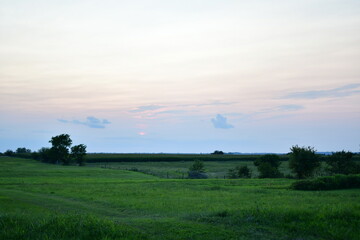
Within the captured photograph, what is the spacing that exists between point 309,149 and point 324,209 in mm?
43889

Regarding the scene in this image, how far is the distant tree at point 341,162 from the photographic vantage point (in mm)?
61812

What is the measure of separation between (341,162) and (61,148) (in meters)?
88.2

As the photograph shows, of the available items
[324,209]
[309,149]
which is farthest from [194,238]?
[309,149]

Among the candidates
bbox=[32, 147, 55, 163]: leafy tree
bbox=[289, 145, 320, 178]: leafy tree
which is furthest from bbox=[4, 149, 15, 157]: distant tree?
bbox=[289, 145, 320, 178]: leafy tree

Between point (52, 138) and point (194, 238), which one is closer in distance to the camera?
point (194, 238)

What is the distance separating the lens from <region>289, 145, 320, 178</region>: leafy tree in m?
60.3

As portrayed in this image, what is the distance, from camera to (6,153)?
18250cm

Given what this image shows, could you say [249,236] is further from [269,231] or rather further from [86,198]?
[86,198]

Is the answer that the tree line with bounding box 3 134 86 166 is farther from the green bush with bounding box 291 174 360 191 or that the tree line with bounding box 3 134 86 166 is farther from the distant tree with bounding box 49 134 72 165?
the green bush with bounding box 291 174 360 191

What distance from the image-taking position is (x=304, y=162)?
6044cm

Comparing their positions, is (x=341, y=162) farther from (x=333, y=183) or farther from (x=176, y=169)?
(x=176, y=169)

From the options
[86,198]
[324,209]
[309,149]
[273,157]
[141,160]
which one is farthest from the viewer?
[141,160]

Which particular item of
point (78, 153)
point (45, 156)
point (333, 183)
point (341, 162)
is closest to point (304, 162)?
point (341, 162)

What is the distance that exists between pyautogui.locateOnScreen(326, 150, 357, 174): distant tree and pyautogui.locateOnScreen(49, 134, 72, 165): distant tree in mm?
84189
